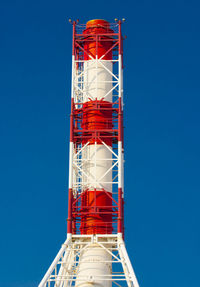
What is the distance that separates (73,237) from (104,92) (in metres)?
13.3

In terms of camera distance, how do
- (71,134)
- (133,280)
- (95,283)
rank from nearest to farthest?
(133,280)
(95,283)
(71,134)

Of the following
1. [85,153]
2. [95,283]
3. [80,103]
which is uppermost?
[80,103]

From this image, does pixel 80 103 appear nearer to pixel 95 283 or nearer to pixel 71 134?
pixel 71 134

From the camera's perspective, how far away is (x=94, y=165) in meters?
68.7

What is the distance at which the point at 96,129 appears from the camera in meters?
69.4

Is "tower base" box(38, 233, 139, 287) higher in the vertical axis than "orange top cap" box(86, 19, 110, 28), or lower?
lower

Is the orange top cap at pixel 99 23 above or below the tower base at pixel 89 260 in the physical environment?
above

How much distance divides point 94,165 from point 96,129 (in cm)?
318

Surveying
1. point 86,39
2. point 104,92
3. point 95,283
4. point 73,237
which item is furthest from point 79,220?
point 86,39

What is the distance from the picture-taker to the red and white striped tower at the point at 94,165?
65312mm

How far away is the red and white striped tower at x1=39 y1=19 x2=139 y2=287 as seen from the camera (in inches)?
2571

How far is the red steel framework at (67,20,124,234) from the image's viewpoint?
6738 centimetres

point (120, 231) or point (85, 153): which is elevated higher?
point (85, 153)

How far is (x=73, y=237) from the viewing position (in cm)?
6688
